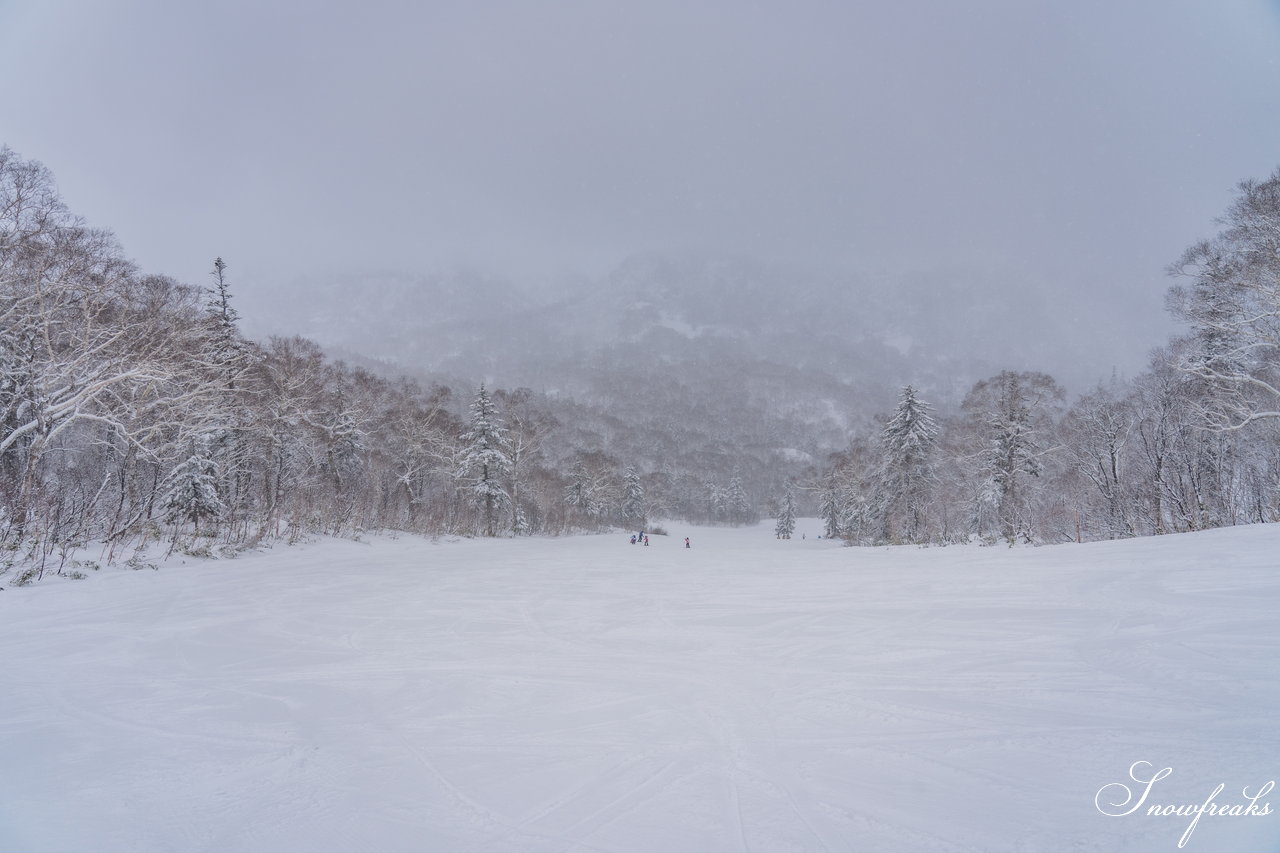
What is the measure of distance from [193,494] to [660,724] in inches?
762

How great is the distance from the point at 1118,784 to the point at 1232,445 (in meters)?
27.1

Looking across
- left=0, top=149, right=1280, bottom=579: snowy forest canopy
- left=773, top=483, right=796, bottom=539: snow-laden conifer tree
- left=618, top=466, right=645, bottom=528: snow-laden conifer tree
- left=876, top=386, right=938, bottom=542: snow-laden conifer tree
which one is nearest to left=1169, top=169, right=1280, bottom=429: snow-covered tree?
left=0, top=149, right=1280, bottom=579: snowy forest canopy

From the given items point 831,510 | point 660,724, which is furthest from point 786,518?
point 660,724

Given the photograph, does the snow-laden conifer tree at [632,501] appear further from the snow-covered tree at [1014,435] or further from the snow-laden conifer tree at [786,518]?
the snow-covered tree at [1014,435]

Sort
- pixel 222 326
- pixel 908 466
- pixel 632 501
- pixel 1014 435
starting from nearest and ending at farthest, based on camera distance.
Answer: pixel 222 326
pixel 1014 435
pixel 908 466
pixel 632 501

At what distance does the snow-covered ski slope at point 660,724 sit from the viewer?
102 inches

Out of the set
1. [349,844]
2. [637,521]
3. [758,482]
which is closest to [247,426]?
[349,844]

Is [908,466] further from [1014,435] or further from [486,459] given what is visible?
[486,459]

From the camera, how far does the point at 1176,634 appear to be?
4.84 metres

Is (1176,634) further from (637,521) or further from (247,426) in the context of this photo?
(637,521)

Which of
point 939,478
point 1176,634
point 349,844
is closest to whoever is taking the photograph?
point 349,844

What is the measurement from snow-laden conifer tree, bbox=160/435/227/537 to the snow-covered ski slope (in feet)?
33.9

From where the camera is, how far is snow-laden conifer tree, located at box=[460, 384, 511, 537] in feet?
109

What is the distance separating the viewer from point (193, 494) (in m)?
16.7
